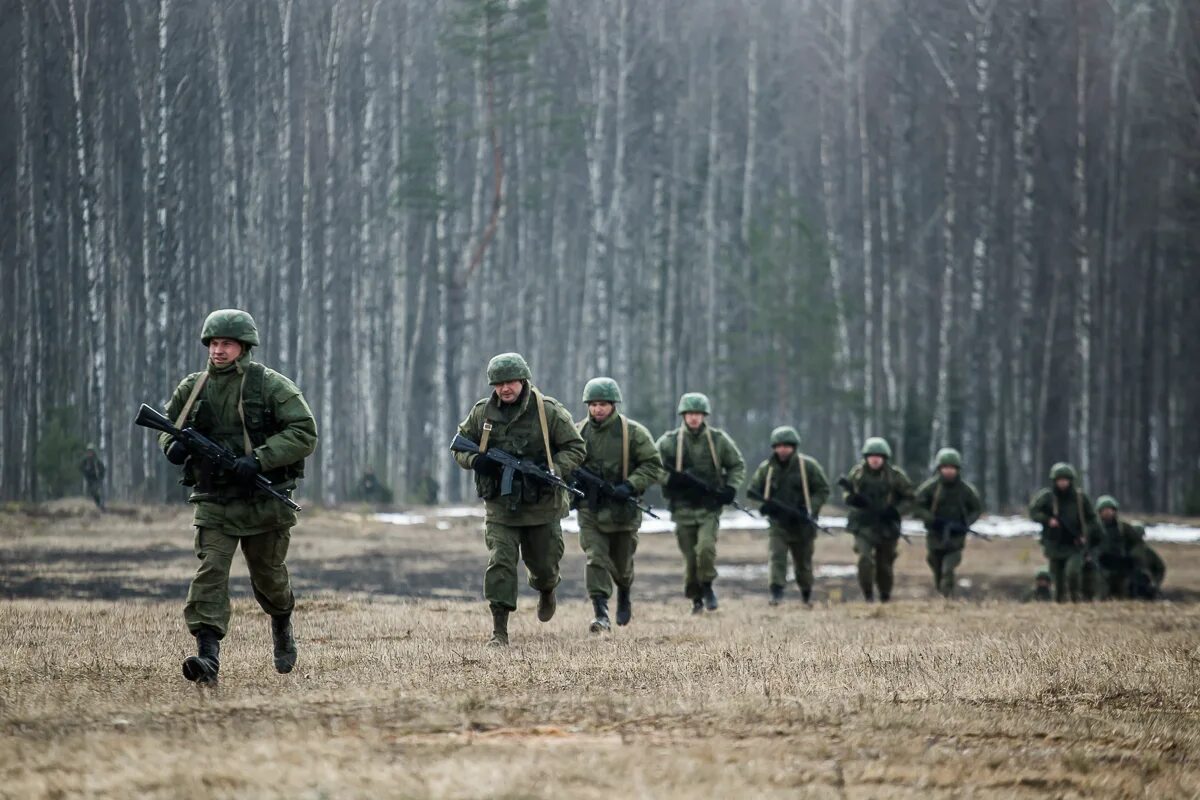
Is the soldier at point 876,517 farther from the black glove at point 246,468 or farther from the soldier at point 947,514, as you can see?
the black glove at point 246,468

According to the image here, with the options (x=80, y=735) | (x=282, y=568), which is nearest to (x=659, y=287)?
(x=282, y=568)

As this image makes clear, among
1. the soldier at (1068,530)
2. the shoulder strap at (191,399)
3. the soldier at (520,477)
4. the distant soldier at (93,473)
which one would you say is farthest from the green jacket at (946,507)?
the distant soldier at (93,473)

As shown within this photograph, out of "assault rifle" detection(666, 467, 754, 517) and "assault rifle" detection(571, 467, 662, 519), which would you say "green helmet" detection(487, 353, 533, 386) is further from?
"assault rifle" detection(666, 467, 754, 517)

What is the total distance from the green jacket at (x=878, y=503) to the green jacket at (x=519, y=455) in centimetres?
845

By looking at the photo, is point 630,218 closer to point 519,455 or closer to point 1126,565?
point 1126,565

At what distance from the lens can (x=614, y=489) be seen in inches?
564

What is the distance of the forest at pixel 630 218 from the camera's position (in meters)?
34.4

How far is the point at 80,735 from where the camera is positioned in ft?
22.3

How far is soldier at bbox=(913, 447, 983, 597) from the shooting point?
20.9 metres

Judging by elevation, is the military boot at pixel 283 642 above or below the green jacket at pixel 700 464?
below

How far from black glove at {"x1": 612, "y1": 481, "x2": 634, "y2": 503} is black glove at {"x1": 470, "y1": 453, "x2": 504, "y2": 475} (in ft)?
8.41

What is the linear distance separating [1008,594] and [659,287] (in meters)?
24.1

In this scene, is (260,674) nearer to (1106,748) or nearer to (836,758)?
(836,758)

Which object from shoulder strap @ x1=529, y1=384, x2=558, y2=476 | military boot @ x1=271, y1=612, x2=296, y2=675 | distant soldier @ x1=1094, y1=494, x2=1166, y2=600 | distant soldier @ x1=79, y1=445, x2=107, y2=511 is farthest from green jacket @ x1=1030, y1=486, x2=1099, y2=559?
distant soldier @ x1=79, y1=445, x2=107, y2=511
